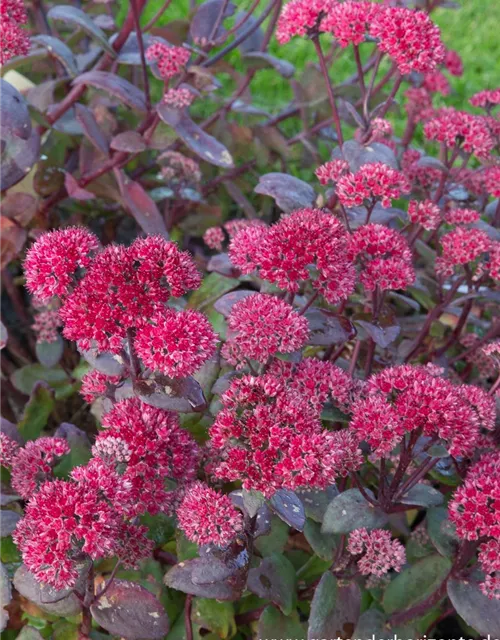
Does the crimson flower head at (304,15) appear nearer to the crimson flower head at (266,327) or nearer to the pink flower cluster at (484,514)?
the crimson flower head at (266,327)

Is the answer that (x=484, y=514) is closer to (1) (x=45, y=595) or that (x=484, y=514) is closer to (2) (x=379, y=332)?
(2) (x=379, y=332)

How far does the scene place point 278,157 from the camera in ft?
10.8

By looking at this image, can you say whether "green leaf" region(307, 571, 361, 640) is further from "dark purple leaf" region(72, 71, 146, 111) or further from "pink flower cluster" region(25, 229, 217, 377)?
"dark purple leaf" region(72, 71, 146, 111)

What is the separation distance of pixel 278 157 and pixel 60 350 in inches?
57.6

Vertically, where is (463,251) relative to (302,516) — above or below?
above

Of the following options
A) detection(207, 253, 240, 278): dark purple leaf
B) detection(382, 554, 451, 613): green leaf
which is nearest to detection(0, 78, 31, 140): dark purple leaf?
detection(207, 253, 240, 278): dark purple leaf

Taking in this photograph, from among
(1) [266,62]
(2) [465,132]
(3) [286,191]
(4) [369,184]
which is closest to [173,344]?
(4) [369,184]

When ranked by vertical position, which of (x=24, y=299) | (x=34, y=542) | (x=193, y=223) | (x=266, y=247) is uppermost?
(x=266, y=247)

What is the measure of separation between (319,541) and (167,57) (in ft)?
4.67

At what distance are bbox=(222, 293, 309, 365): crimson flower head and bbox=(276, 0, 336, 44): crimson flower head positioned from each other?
0.93 metres

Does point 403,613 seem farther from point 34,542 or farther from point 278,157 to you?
point 278,157

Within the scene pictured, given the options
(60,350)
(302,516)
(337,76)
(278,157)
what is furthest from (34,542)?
(337,76)

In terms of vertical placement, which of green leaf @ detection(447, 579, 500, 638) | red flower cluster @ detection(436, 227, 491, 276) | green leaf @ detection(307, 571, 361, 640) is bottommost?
green leaf @ detection(307, 571, 361, 640)

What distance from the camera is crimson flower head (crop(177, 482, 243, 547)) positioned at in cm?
134
